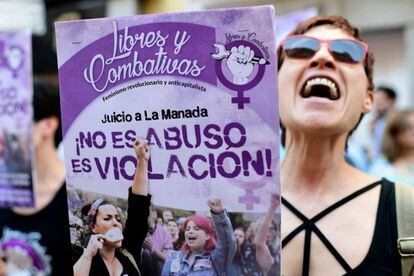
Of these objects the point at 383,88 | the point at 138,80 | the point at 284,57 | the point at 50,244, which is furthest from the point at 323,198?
the point at 383,88

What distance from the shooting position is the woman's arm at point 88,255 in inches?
69.7

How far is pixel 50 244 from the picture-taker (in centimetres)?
292

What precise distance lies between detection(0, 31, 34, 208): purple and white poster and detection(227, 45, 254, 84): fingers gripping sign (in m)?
Answer: 1.43

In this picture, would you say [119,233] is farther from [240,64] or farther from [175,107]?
[240,64]

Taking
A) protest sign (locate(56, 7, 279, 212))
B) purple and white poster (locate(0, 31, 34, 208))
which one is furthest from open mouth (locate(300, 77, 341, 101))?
purple and white poster (locate(0, 31, 34, 208))

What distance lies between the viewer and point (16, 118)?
2.96m

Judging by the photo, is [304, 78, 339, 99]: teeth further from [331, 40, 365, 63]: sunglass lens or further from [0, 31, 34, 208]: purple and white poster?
[0, 31, 34, 208]: purple and white poster

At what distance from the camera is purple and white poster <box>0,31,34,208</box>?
2.87 meters

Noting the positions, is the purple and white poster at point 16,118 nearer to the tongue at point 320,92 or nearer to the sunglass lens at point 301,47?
the sunglass lens at point 301,47

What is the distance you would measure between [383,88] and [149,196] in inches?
247

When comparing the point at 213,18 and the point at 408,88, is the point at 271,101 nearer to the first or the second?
the point at 213,18

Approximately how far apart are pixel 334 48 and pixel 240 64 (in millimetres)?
505

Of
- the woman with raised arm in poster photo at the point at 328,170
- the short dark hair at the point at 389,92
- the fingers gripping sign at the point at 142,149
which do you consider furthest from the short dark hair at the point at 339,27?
the short dark hair at the point at 389,92

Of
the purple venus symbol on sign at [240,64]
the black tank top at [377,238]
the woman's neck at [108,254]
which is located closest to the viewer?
the purple venus symbol on sign at [240,64]
